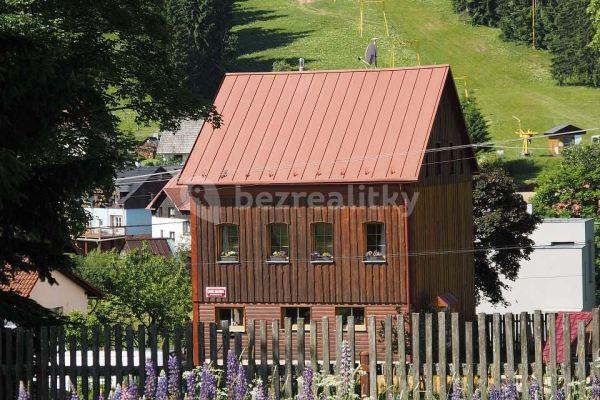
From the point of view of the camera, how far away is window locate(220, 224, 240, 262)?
40.1m

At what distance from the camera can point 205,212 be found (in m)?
40.3

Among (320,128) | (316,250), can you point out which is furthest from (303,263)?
(320,128)

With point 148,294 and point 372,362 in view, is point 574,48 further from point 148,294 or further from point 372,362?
point 372,362

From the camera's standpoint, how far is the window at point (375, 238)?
39.0 meters

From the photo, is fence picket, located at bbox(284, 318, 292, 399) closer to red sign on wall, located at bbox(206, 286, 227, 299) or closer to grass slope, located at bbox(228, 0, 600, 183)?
red sign on wall, located at bbox(206, 286, 227, 299)

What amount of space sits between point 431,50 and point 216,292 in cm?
12759

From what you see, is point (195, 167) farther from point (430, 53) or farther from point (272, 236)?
point (430, 53)

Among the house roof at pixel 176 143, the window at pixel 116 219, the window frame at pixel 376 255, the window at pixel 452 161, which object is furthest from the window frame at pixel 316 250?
the house roof at pixel 176 143

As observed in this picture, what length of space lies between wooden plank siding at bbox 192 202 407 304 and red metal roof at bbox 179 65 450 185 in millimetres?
1215

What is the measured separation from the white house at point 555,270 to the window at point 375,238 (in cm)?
1770

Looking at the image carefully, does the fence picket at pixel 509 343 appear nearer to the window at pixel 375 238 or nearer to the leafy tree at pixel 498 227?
the window at pixel 375 238

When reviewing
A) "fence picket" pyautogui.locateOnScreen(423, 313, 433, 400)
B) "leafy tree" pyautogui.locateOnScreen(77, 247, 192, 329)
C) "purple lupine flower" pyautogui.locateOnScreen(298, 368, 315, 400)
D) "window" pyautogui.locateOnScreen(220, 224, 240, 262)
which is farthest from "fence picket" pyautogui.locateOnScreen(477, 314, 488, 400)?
"leafy tree" pyautogui.locateOnScreen(77, 247, 192, 329)

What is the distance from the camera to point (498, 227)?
46.1 m

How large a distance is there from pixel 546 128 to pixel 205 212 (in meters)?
94.7
